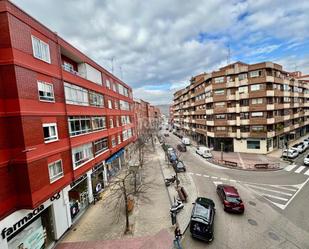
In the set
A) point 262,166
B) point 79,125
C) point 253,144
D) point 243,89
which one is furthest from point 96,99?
point 253,144

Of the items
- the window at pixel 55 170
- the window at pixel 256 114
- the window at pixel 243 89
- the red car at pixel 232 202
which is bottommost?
the red car at pixel 232 202

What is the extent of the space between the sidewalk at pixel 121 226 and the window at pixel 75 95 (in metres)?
10.0

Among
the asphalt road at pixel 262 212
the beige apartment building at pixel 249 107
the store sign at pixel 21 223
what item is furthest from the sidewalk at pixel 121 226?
the beige apartment building at pixel 249 107

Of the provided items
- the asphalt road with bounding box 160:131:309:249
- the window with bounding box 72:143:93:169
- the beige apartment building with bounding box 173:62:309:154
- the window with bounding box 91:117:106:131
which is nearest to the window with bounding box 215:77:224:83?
the beige apartment building with bounding box 173:62:309:154

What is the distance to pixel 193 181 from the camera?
2216cm

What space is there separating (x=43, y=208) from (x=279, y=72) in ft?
139

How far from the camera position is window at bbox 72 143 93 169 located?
15450 millimetres

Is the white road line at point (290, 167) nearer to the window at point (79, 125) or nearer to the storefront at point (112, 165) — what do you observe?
the storefront at point (112, 165)

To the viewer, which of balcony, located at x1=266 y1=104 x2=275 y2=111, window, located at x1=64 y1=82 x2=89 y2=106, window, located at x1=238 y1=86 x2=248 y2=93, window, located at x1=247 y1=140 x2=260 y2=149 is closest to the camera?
window, located at x1=64 y1=82 x2=89 y2=106

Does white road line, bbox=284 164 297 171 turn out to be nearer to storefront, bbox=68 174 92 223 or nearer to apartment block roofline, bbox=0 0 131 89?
storefront, bbox=68 174 92 223

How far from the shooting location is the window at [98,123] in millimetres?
19903

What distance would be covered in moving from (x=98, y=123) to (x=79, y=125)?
452cm

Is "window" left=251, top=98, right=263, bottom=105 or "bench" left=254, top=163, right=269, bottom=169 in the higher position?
"window" left=251, top=98, right=263, bottom=105

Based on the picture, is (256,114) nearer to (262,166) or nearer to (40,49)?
(262,166)
